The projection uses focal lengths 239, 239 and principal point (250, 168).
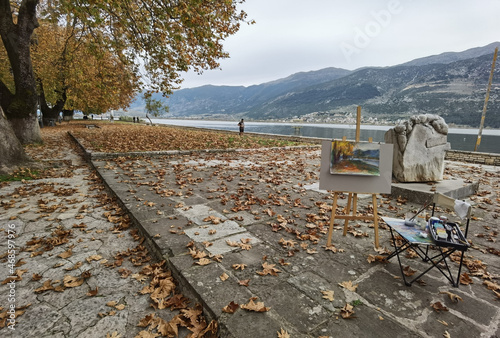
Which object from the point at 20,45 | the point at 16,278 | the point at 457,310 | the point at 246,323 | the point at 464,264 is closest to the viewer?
the point at 246,323

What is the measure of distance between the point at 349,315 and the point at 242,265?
1244 millimetres

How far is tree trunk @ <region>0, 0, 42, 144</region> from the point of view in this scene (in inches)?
358

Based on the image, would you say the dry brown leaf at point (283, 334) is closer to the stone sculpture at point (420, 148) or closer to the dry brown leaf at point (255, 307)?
the dry brown leaf at point (255, 307)

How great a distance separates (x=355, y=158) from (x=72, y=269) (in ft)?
13.8

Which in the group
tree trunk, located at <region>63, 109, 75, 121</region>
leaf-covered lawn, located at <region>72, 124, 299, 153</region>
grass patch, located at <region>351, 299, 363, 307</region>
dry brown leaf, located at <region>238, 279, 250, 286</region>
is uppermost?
tree trunk, located at <region>63, 109, 75, 121</region>

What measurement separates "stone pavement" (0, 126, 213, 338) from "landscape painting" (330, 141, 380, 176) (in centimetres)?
277

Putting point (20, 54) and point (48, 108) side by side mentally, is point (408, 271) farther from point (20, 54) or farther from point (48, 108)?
point (48, 108)

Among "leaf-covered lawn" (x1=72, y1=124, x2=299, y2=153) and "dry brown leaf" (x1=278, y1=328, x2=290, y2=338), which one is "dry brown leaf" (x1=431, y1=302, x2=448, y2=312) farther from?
"leaf-covered lawn" (x1=72, y1=124, x2=299, y2=153)

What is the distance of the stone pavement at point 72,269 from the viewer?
229 cm

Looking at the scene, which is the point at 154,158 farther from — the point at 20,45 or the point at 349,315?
the point at 349,315

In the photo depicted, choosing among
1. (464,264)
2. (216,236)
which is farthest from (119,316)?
(464,264)

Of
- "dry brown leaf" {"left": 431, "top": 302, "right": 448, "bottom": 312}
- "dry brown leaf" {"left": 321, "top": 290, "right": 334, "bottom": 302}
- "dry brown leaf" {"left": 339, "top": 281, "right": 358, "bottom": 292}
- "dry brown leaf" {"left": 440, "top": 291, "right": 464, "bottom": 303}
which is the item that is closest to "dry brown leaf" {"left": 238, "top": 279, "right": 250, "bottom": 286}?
"dry brown leaf" {"left": 321, "top": 290, "right": 334, "bottom": 302}

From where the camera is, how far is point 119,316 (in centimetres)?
237

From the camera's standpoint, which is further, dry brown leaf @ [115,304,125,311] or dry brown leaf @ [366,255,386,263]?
dry brown leaf @ [366,255,386,263]
